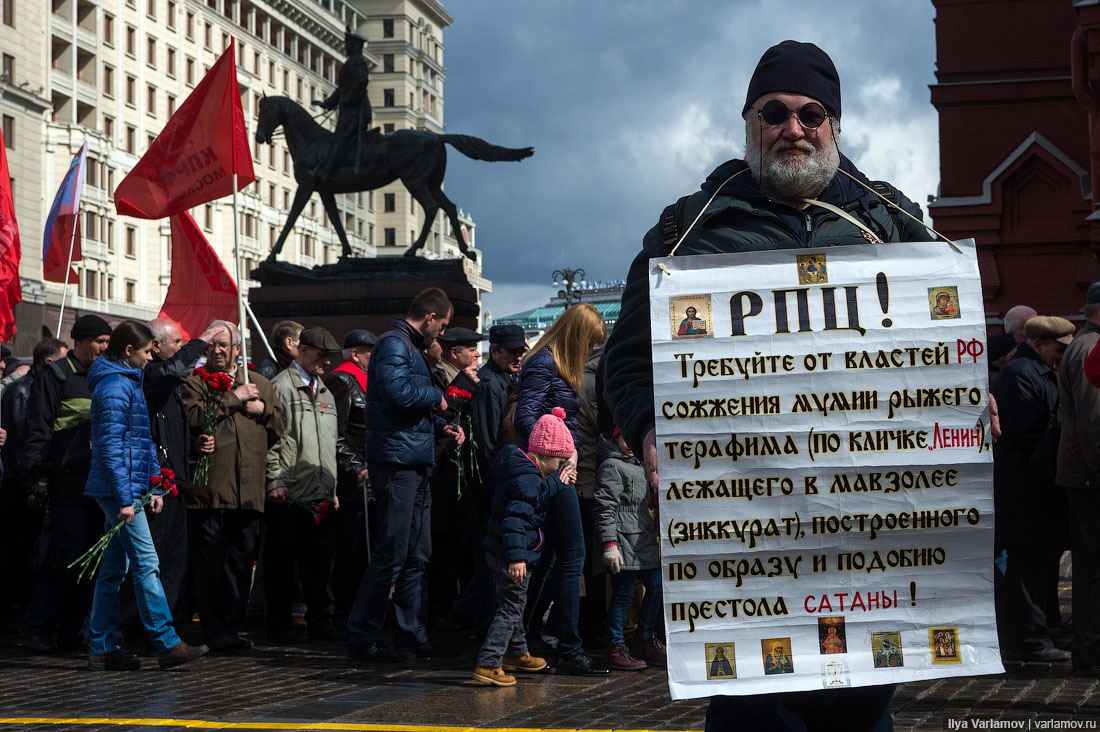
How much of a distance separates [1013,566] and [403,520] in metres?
3.74

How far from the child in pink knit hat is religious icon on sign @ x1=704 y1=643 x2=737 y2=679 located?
4.77 m

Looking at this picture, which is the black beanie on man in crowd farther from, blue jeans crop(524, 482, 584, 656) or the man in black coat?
blue jeans crop(524, 482, 584, 656)

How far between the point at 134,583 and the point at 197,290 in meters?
6.86

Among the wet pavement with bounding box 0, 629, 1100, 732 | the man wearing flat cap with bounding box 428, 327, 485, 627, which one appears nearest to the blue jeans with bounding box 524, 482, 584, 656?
the wet pavement with bounding box 0, 629, 1100, 732

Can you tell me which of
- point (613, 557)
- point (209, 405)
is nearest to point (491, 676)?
point (613, 557)

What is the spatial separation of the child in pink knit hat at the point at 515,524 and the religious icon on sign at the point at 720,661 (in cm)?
477

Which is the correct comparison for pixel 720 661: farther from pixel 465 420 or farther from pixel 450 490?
pixel 450 490

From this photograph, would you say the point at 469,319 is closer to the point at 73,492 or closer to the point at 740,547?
the point at 73,492

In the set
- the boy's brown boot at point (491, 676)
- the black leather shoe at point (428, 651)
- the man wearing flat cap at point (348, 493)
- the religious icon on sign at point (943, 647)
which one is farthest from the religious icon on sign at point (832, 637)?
the man wearing flat cap at point (348, 493)

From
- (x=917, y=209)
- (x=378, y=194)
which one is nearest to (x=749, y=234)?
(x=917, y=209)

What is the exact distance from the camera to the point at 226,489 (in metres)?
9.75

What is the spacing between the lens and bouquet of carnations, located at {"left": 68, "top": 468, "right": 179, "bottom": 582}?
866 centimetres

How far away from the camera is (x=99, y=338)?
32.1 ft

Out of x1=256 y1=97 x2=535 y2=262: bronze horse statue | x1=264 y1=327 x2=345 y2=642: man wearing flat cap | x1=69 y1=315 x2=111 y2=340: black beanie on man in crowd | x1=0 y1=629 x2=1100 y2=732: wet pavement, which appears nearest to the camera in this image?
x1=0 y1=629 x2=1100 y2=732: wet pavement
